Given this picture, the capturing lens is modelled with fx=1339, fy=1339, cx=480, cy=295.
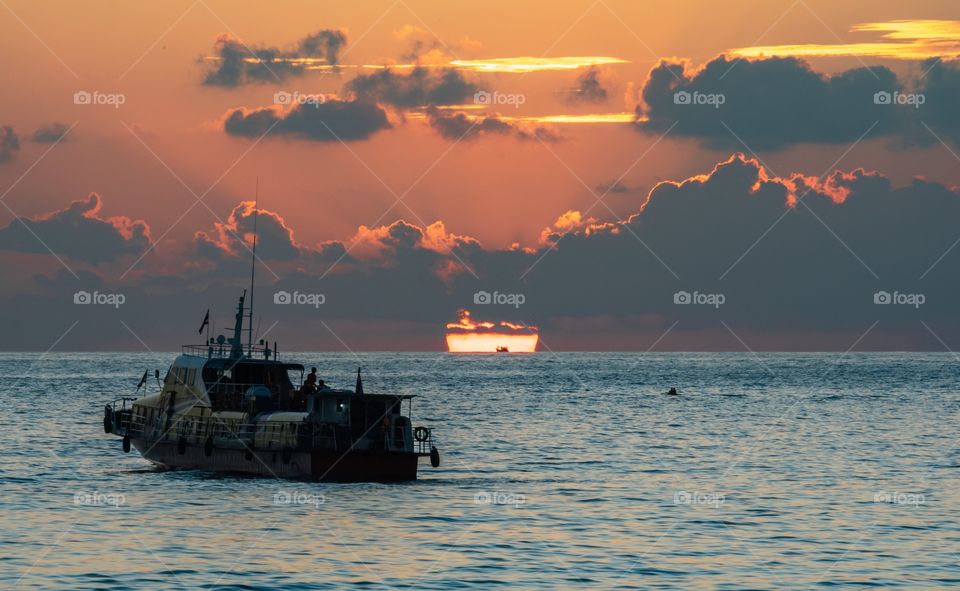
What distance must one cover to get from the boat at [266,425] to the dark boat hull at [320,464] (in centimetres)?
4

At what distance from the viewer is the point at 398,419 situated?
57.0 metres

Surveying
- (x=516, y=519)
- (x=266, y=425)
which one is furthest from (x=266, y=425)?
(x=516, y=519)

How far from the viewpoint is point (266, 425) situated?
57.3 meters

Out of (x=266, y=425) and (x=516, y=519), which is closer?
(x=516, y=519)

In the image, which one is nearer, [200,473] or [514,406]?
[200,473]

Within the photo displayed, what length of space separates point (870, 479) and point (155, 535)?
3600 centimetres

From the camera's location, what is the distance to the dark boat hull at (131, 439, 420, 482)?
55.2 metres

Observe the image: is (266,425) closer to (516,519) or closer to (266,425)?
(266,425)

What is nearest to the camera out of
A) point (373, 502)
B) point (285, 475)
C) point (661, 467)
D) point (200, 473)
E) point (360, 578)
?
point (360, 578)

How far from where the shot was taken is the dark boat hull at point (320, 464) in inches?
2175

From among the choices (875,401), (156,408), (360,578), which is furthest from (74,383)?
(360,578)

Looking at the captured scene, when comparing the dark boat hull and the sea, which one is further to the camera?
the dark boat hull

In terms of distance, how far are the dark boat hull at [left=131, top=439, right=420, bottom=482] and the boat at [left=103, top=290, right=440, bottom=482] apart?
4cm

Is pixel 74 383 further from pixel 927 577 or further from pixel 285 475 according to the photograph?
pixel 927 577
